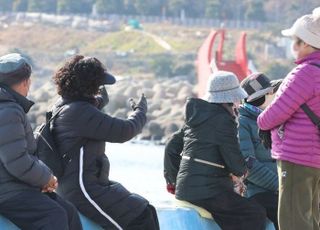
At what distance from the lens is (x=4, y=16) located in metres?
111

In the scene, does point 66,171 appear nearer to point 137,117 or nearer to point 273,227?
point 137,117

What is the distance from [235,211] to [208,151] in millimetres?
410

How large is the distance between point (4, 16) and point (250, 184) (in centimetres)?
10673

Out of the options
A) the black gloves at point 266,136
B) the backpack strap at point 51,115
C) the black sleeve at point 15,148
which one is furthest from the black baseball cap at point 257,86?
the black sleeve at point 15,148

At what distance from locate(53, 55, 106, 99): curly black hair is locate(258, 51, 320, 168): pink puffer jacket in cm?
95

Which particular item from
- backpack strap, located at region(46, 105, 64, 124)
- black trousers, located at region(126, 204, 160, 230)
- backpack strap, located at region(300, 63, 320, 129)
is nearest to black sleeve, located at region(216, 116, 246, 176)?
black trousers, located at region(126, 204, 160, 230)

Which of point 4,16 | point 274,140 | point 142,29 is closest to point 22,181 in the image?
point 274,140

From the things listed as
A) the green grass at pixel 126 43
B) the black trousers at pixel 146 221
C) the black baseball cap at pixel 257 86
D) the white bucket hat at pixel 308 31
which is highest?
the white bucket hat at pixel 308 31

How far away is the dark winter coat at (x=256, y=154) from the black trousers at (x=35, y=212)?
1.62 m

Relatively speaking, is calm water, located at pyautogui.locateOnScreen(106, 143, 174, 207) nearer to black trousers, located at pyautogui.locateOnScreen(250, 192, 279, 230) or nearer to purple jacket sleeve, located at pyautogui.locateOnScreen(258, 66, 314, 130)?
black trousers, located at pyautogui.locateOnScreen(250, 192, 279, 230)

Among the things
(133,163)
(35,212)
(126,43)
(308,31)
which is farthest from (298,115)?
(126,43)

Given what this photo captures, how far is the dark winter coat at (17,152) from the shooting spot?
497 centimetres

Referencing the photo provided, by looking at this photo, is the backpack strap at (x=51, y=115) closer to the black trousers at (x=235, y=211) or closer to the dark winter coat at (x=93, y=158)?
the dark winter coat at (x=93, y=158)

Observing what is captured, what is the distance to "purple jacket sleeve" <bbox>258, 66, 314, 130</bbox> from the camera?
5.31m
